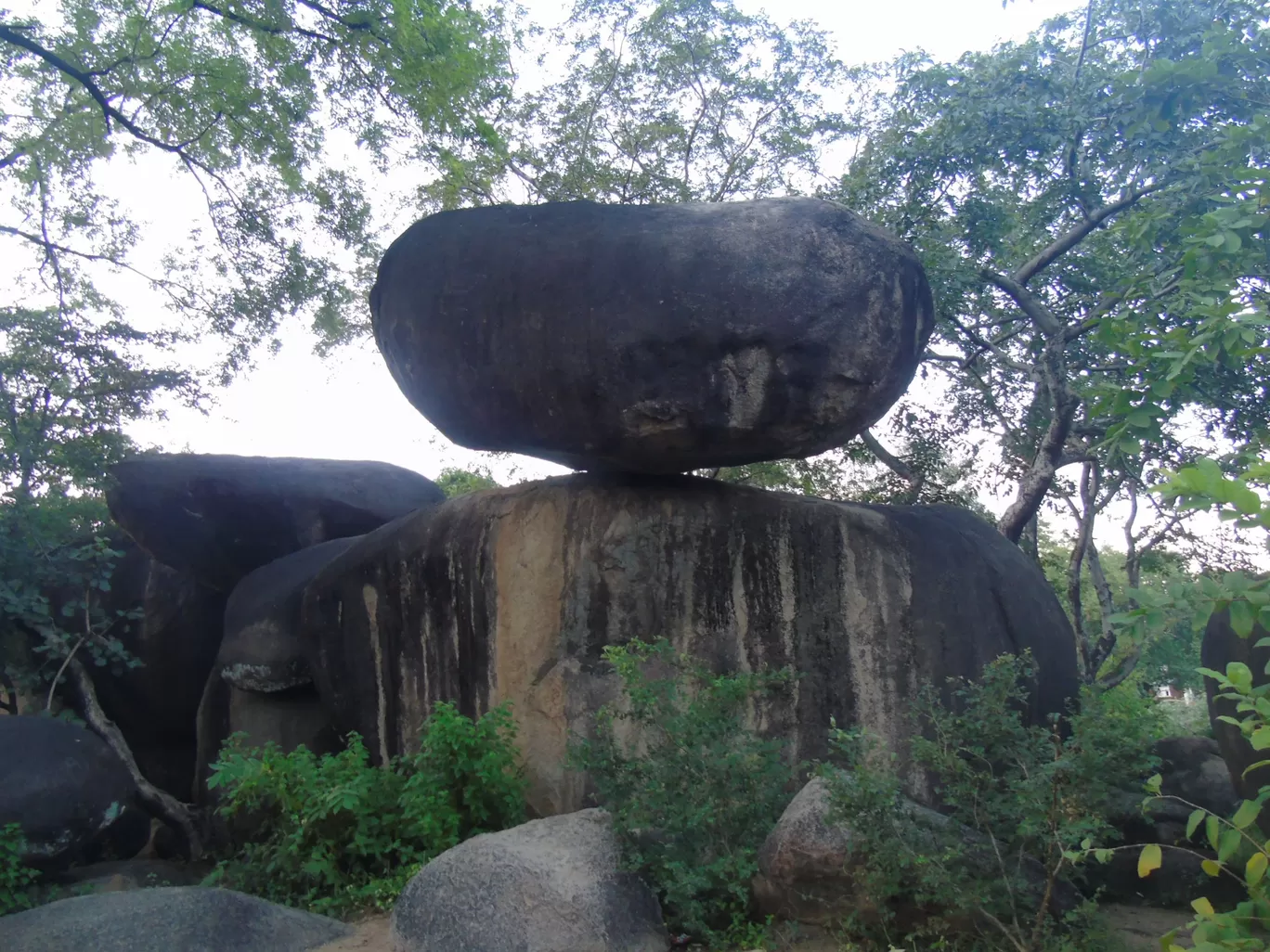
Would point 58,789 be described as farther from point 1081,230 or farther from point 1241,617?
point 1081,230

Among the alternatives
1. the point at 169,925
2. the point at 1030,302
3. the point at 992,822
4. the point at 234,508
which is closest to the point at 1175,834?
the point at 992,822

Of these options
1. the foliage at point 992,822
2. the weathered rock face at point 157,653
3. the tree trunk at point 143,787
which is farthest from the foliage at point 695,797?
the weathered rock face at point 157,653

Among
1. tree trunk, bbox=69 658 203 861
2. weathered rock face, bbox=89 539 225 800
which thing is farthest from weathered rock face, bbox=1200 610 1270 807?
weathered rock face, bbox=89 539 225 800

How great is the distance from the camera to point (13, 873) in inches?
219

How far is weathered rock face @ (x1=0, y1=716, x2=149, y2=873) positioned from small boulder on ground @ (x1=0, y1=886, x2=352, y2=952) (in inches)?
50.4

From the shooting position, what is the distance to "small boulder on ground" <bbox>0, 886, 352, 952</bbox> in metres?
4.45

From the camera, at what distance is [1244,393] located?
731cm

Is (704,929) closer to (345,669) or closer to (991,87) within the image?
(345,669)

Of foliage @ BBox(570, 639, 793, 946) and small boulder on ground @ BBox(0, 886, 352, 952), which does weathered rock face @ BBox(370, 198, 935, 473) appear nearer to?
foliage @ BBox(570, 639, 793, 946)

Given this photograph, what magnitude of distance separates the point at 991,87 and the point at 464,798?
5.79 m

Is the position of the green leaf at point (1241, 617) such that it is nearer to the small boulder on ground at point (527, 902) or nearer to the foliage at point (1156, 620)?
the foliage at point (1156, 620)

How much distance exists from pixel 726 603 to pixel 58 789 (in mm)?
3849

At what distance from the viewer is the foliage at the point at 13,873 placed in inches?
219

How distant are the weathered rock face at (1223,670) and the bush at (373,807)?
10.7 ft
